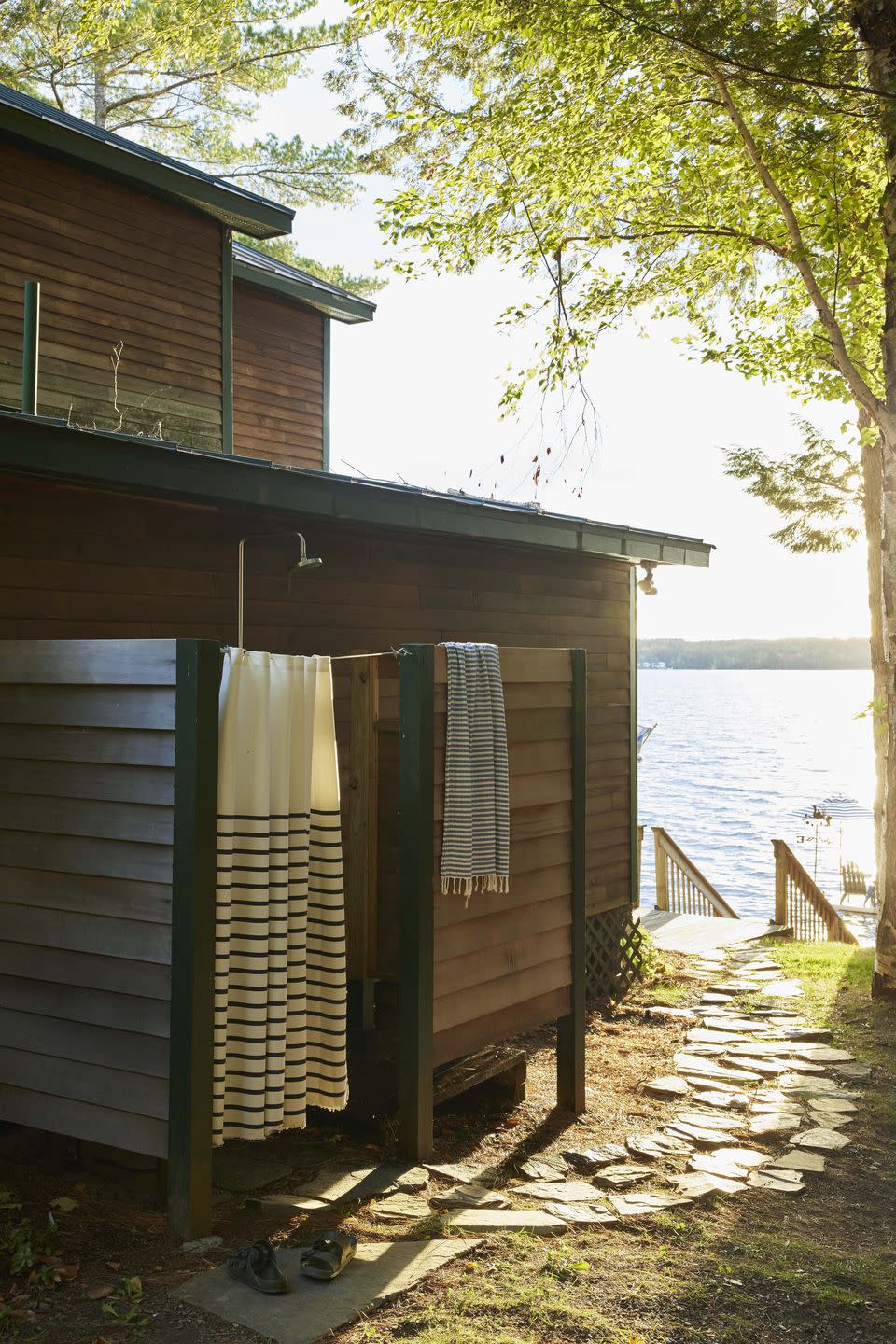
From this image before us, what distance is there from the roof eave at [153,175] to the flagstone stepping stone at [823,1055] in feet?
26.3

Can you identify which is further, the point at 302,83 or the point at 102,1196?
the point at 302,83

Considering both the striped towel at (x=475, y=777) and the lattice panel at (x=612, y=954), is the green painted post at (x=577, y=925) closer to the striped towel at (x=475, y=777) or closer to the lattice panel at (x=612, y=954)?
the striped towel at (x=475, y=777)

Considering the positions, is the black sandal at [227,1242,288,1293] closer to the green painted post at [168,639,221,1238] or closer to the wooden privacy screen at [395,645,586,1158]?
the green painted post at [168,639,221,1238]

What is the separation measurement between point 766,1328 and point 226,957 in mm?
2215

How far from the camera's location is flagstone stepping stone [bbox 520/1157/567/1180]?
4961 mm

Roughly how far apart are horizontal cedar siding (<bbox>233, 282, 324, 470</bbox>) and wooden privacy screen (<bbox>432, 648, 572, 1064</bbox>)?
269 inches

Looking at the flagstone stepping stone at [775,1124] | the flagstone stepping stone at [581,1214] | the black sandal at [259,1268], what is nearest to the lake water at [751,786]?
the flagstone stepping stone at [775,1124]

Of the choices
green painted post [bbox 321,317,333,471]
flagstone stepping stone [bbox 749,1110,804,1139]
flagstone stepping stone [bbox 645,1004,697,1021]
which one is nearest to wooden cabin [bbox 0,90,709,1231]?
flagstone stepping stone [bbox 645,1004,697,1021]

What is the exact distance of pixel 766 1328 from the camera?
11.6 ft

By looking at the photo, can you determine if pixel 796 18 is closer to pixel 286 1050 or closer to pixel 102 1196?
pixel 286 1050

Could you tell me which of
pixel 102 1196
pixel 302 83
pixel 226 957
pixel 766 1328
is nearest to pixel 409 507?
pixel 226 957

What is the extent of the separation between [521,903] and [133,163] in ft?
22.4

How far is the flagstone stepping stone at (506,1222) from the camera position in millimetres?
4160

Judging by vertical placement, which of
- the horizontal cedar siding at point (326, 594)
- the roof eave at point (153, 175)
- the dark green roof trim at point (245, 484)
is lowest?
the horizontal cedar siding at point (326, 594)
